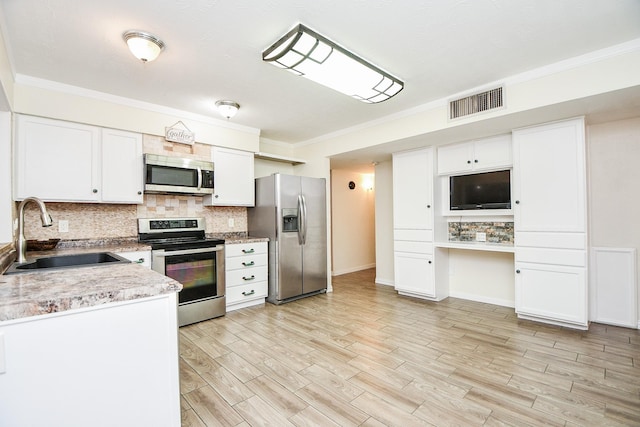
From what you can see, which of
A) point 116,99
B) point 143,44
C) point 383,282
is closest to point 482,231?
point 383,282

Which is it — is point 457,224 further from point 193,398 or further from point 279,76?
point 193,398

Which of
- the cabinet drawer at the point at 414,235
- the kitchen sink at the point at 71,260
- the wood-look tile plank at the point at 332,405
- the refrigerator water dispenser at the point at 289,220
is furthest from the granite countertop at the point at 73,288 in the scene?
the cabinet drawer at the point at 414,235

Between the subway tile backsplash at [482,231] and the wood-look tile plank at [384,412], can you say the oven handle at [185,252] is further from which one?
the subway tile backsplash at [482,231]

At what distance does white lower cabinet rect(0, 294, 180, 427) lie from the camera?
916 millimetres

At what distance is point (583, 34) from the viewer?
213 cm

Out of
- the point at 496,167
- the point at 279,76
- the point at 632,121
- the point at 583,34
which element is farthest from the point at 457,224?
the point at 279,76

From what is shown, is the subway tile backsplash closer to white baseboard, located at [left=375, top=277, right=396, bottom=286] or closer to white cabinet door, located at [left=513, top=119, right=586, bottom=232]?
white cabinet door, located at [left=513, top=119, right=586, bottom=232]

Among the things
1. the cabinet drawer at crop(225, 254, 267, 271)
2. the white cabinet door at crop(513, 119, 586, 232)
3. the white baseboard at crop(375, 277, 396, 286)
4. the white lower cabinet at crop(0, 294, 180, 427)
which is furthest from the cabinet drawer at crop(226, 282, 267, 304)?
the white cabinet door at crop(513, 119, 586, 232)

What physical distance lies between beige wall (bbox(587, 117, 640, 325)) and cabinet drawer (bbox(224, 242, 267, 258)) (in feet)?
12.3

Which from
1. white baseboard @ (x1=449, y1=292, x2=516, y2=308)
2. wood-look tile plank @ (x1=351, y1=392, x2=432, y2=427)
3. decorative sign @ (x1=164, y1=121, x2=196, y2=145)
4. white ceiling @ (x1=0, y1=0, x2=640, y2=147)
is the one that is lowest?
wood-look tile plank @ (x1=351, y1=392, x2=432, y2=427)

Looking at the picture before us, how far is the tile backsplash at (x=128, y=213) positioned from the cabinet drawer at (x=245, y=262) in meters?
0.63

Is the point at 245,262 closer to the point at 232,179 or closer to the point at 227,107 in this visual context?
the point at 232,179

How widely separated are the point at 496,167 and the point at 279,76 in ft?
8.85

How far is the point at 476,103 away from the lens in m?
2.98
